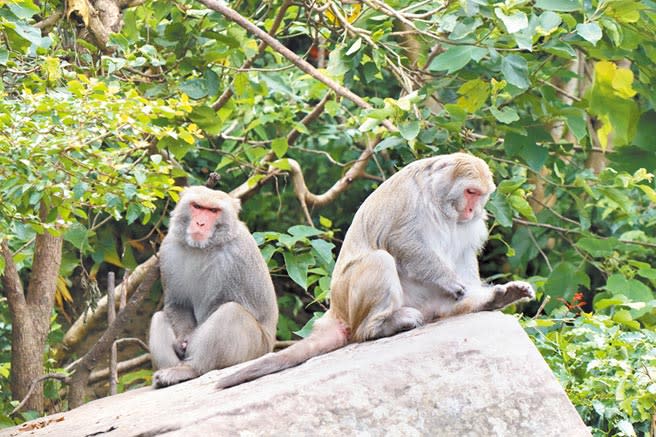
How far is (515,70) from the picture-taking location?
7.13m

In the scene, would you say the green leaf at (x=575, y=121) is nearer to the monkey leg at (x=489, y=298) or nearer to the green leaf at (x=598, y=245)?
the green leaf at (x=598, y=245)

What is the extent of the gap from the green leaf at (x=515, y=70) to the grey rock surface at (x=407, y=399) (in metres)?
2.38

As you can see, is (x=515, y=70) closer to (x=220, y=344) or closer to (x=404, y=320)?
(x=404, y=320)

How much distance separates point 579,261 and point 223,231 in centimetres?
372

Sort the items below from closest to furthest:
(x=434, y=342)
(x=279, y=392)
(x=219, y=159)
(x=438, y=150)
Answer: (x=279, y=392) → (x=434, y=342) → (x=438, y=150) → (x=219, y=159)

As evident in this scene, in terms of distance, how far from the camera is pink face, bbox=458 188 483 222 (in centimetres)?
610

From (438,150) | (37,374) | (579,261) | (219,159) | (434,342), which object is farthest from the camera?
(219,159)

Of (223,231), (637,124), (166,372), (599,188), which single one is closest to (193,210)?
(223,231)

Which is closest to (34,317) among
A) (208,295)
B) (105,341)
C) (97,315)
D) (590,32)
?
(105,341)

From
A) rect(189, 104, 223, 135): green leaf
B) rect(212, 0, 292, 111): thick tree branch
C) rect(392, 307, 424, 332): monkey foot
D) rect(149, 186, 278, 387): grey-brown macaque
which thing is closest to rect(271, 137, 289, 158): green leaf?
rect(212, 0, 292, 111): thick tree branch

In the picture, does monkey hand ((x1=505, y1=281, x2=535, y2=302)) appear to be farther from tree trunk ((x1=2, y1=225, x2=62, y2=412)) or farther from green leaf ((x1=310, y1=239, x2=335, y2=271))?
tree trunk ((x1=2, y1=225, x2=62, y2=412))

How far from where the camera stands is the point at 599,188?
7.85m

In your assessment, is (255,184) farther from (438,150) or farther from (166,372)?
(166,372)

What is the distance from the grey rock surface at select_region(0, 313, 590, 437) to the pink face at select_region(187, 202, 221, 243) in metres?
1.86
